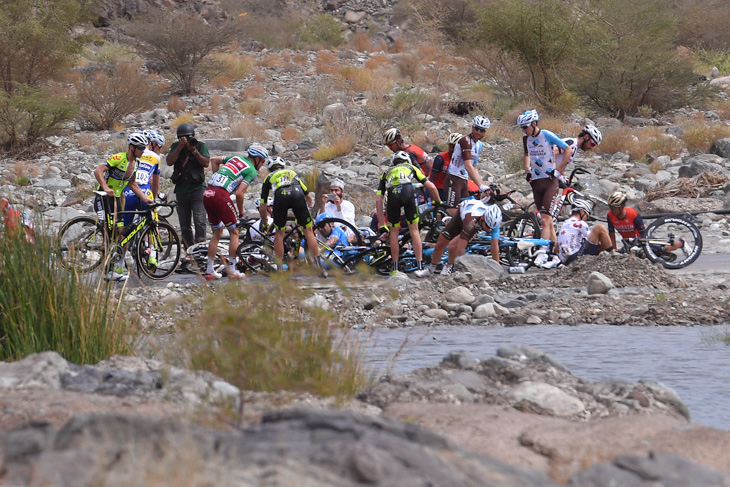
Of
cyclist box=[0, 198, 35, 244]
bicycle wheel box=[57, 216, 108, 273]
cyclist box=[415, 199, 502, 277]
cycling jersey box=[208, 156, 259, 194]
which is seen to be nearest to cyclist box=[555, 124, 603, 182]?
cyclist box=[415, 199, 502, 277]

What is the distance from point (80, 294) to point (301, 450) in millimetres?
3008

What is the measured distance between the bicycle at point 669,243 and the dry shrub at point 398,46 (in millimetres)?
35559

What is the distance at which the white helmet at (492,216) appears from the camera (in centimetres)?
1224

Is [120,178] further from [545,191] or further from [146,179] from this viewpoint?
[545,191]

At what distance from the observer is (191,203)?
45.0ft

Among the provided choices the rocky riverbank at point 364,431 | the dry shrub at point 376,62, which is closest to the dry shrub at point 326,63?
the dry shrub at point 376,62

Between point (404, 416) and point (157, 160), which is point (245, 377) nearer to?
point (404, 416)

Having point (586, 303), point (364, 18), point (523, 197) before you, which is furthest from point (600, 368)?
point (364, 18)

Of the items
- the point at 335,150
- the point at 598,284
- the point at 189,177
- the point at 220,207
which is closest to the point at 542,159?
the point at 598,284

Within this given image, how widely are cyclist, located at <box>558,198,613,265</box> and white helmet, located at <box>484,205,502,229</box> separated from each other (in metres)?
1.06

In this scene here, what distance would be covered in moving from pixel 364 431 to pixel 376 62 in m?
38.8

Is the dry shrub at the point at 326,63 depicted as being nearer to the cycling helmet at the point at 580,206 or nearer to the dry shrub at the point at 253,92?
the dry shrub at the point at 253,92

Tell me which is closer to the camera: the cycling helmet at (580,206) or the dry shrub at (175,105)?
the cycling helmet at (580,206)

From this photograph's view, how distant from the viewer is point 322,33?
50469mm
